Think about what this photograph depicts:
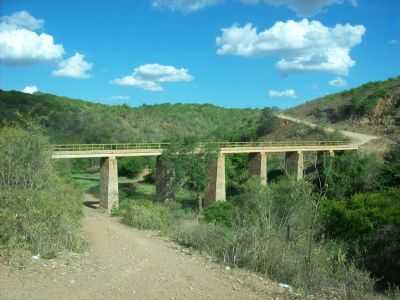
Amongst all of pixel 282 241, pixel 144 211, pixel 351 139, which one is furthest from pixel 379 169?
pixel 282 241

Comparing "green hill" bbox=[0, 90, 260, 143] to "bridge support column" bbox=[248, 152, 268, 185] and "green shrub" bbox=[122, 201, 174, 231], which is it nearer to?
"bridge support column" bbox=[248, 152, 268, 185]

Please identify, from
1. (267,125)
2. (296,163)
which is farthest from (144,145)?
(267,125)

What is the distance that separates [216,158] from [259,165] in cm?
539

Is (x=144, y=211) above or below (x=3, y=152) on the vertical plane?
below

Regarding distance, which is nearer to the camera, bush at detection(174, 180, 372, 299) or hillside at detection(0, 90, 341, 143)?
bush at detection(174, 180, 372, 299)

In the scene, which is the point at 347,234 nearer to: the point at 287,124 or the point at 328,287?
the point at 328,287

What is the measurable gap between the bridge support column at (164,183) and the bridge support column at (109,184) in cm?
437

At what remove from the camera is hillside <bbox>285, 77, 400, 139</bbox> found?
177 ft

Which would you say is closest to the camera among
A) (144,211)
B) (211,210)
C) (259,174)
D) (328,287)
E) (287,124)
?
(328,287)

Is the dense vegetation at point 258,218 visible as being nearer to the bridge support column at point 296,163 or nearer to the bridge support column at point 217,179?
the bridge support column at point 217,179

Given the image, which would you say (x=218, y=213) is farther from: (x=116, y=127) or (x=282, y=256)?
(x=116, y=127)

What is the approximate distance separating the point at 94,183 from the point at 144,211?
88.6 feet

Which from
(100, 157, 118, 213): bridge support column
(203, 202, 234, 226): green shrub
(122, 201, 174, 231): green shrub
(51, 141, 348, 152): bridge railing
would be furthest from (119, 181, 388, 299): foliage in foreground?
(100, 157, 118, 213): bridge support column

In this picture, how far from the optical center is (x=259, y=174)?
36875 mm
